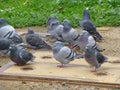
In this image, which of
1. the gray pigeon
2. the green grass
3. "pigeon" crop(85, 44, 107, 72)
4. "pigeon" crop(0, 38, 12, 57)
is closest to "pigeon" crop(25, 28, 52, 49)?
the gray pigeon

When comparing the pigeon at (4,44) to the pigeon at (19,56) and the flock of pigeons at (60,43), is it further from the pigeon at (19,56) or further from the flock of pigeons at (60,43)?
the pigeon at (19,56)

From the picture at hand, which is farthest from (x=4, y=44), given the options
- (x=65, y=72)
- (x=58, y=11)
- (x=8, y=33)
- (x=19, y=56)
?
(x=58, y=11)

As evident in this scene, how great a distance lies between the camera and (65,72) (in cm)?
741

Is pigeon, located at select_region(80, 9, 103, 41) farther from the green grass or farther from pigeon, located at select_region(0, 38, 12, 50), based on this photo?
pigeon, located at select_region(0, 38, 12, 50)

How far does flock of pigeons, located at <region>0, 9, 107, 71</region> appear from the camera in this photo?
7.50 meters

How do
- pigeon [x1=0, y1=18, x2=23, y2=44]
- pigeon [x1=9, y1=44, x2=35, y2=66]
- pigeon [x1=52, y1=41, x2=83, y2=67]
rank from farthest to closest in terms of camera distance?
1. pigeon [x1=0, y1=18, x2=23, y2=44]
2. pigeon [x1=9, y1=44, x2=35, y2=66]
3. pigeon [x1=52, y1=41, x2=83, y2=67]

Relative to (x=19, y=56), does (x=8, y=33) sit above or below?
above

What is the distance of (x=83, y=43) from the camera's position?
27.9ft

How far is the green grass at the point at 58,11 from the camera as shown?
11.4m

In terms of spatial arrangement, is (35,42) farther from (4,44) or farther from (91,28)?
(91,28)

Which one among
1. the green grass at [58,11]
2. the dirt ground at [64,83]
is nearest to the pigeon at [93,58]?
the dirt ground at [64,83]

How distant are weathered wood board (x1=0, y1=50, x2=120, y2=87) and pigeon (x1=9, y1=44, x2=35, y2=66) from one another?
9cm

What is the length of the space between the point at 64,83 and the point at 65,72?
0.43 meters

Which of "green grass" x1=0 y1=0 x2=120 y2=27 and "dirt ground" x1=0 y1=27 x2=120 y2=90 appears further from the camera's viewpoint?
"green grass" x1=0 y1=0 x2=120 y2=27
